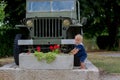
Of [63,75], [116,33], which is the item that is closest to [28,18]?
[63,75]

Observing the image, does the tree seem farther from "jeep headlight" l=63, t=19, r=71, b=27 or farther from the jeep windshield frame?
"jeep headlight" l=63, t=19, r=71, b=27

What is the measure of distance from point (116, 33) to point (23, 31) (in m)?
20.9

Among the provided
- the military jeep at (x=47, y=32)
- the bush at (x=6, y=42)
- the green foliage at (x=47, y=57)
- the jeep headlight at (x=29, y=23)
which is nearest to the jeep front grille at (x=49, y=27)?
the military jeep at (x=47, y=32)

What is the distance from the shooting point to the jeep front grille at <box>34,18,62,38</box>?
1272 centimetres

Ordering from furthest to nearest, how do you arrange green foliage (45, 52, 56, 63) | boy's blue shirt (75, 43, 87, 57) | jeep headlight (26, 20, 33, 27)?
jeep headlight (26, 20, 33, 27) → boy's blue shirt (75, 43, 87, 57) → green foliage (45, 52, 56, 63)

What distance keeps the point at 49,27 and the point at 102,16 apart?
18720 millimetres

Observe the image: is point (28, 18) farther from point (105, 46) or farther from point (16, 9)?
point (105, 46)

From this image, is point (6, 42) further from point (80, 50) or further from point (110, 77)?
point (80, 50)

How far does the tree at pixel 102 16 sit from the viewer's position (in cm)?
2809

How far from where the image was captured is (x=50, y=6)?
1410cm

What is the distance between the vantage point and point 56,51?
1148 cm

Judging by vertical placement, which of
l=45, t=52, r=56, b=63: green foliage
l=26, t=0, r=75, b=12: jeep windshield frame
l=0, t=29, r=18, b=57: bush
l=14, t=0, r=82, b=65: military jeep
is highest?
l=26, t=0, r=75, b=12: jeep windshield frame

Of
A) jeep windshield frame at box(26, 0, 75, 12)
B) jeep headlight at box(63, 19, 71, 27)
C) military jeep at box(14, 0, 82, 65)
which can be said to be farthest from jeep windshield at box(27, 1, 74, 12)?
jeep headlight at box(63, 19, 71, 27)

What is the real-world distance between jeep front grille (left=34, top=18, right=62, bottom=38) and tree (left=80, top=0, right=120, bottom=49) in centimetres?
1284
